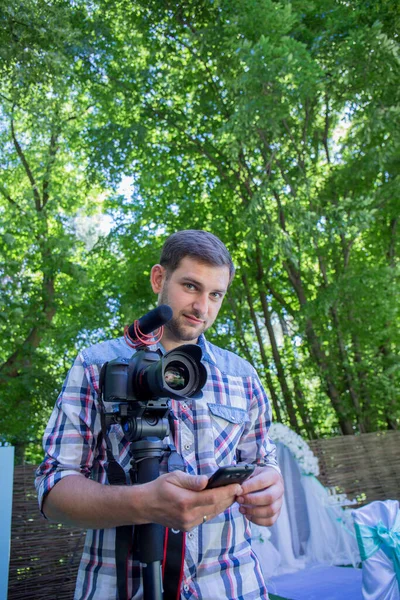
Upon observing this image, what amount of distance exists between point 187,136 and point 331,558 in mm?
5042

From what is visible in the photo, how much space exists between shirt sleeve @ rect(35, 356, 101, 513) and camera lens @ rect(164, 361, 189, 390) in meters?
0.22

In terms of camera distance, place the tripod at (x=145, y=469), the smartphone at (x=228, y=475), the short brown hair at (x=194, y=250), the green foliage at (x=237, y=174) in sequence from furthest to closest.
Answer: the green foliage at (x=237, y=174) < the short brown hair at (x=194, y=250) < the tripod at (x=145, y=469) < the smartphone at (x=228, y=475)

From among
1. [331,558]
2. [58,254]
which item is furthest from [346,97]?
[331,558]

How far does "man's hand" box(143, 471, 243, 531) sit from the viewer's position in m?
0.92

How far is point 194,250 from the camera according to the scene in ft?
4.78

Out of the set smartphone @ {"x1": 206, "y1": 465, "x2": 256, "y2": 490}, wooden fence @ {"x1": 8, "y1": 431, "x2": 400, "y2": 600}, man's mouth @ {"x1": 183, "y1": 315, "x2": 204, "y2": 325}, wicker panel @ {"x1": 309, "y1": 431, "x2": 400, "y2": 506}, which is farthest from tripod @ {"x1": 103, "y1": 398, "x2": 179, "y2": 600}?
wicker panel @ {"x1": 309, "y1": 431, "x2": 400, "y2": 506}

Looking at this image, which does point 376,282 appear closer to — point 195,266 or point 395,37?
point 395,37

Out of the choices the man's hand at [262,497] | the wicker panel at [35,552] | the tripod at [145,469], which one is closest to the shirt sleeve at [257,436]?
the man's hand at [262,497]

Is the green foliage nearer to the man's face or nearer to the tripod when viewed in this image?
the man's face

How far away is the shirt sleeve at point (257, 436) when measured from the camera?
1418 millimetres

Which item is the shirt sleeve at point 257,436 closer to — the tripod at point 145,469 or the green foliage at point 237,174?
the tripod at point 145,469

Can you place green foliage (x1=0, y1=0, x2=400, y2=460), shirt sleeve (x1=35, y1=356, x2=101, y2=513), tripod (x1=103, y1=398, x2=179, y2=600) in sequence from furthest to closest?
green foliage (x1=0, y1=0, x2=400, y2=460) → shirt sleeve (x1=35, y1=356, x2=101, y2=513) → tripod (x1=103, y1=398, x2=179, y2=600)

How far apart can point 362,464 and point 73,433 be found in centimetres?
522

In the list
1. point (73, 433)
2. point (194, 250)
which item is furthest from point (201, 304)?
point (73, 433)
